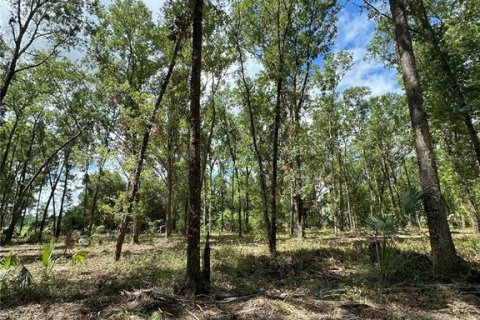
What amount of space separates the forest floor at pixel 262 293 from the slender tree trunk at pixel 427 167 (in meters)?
0.60

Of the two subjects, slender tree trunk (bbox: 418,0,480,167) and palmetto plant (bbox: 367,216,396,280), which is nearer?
palmetto plant (bbox: 367,216,396,280)

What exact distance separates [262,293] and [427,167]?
16.4ft

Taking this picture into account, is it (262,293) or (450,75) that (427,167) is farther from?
(450,75)

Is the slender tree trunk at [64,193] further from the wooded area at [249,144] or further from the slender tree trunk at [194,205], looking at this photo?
the slender tree trunk at [194,205]

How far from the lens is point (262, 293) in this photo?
21.2ft

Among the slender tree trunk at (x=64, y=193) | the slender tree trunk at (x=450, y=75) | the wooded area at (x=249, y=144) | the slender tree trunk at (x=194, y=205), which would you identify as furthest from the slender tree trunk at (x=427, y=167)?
the slender tree trunk at (x=64, y=193)

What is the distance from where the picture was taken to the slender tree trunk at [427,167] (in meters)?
6.57

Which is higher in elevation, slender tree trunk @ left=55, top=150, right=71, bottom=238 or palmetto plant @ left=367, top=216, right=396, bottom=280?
slender tree trunk @ left=55, top=150, right=71, bottom=238

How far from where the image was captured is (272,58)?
12.5m

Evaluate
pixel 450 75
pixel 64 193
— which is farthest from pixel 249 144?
pixel 64 193

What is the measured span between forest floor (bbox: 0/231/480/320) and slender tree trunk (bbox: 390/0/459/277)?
601 millimetres

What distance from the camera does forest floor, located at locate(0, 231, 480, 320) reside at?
5.11 meters

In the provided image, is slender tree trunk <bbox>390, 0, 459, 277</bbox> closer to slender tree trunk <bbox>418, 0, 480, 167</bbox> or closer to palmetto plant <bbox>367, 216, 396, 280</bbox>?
palmetto plant <bbox>367, 216, 396, 280</bbox>

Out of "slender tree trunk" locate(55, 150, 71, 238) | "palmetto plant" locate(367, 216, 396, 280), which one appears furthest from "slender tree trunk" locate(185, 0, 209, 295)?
"slender tree trunk" locate(55, 150, 71, 238)
